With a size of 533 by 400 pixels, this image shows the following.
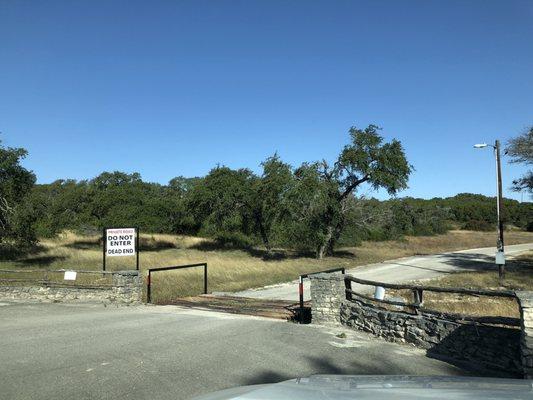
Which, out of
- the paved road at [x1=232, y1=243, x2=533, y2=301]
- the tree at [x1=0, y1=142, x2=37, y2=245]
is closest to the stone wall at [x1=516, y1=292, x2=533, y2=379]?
the paved road at [x1=232, y1=243, x2=533, y2=301]

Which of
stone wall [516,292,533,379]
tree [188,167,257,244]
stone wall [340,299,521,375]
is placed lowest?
stone wall [340,299,521,375]

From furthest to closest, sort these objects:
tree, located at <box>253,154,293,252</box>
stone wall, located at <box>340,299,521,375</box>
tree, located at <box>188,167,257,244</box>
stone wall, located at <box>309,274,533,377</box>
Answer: tree, located at <box>188,167,257,244</box>
tree, located at <box>253,154,293,252</box>
stone wall, located at <box>340,299,521,375</box>
stone wall, located at <box>309,274,533,377</box>

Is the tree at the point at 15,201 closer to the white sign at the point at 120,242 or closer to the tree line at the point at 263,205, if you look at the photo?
the tree line at the point at 263,205

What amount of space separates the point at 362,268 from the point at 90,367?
25.0 m

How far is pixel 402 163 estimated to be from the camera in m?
34.0

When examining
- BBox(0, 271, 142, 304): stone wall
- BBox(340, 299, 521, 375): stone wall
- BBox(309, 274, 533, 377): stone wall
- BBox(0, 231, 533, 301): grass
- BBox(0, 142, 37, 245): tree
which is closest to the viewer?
BBox(309, 274, 533, 377): stone wall

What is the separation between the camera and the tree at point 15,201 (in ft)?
89.3

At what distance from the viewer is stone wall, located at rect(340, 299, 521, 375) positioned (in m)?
7.05

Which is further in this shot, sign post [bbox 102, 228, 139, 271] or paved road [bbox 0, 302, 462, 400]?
sign post [bbox 102, 228, 139, 271]

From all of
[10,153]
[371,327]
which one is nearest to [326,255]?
[10,153]

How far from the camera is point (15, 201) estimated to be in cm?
2934

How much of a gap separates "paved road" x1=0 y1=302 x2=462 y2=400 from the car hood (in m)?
3.28

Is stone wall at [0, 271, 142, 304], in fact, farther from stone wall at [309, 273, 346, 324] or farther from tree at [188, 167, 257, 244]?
tree at [188, 167, 257, 244]

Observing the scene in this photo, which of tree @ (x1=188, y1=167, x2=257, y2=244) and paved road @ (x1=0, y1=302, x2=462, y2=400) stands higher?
tree @ (x1=188, y1=167, x2=257, y2=244)
